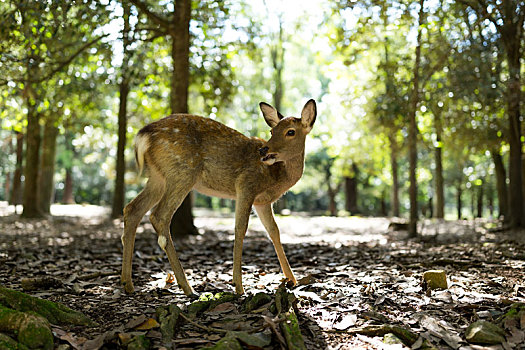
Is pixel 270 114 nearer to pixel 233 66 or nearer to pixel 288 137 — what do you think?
pixel 288 137

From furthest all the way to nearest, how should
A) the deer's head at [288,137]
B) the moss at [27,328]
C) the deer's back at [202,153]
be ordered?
the deer's back at [202,153], the deer's head at [288,137], the moss at [27,328]

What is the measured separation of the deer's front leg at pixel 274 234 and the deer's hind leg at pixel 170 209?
95 cm

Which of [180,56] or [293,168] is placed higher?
[180,56]

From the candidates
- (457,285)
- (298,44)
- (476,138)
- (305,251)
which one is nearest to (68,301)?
(457,285)

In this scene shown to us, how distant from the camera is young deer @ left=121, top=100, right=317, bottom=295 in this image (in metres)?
4.61

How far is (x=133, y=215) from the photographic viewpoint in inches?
185

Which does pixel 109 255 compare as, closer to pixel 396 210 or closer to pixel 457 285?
pixel 457 285

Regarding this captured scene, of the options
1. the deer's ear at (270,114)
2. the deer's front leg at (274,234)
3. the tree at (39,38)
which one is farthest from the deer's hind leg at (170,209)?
the tree at (39,38)

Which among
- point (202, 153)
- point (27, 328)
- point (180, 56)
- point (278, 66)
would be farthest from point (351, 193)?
point (27, 328)

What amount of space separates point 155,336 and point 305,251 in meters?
4.75

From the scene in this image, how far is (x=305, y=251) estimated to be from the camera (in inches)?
302

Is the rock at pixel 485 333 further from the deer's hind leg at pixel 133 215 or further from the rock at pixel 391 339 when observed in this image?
the deer's hind leg at pixel 133 215

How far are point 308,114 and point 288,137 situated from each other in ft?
1.05

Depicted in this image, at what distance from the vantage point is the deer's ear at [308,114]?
4.66 m
